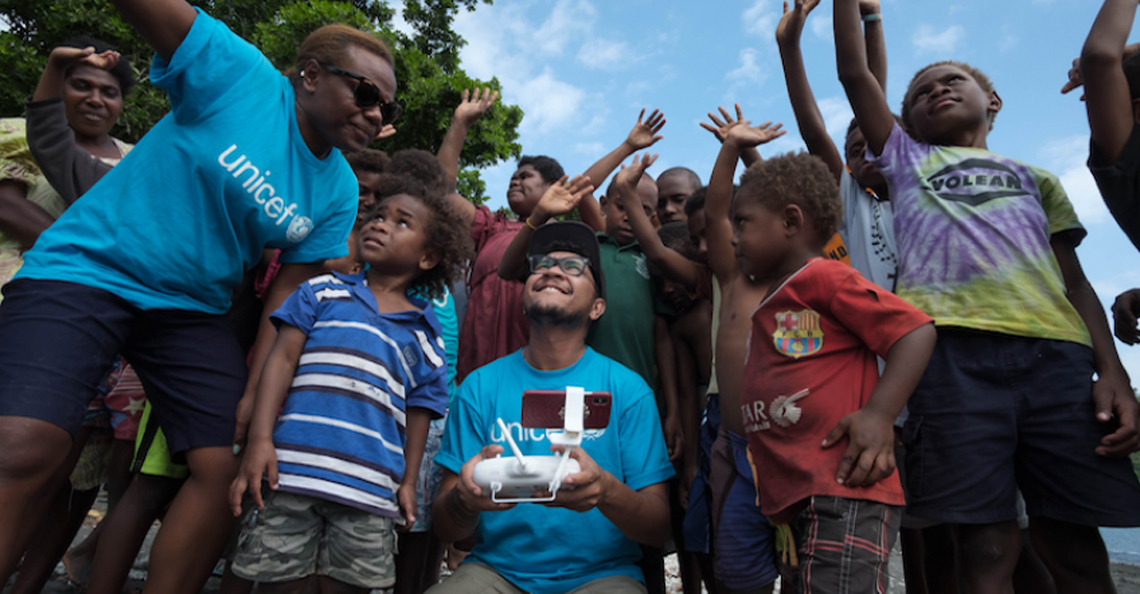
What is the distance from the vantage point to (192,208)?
217 cm

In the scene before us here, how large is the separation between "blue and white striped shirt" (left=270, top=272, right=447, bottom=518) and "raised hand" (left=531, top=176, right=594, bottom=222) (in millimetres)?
991

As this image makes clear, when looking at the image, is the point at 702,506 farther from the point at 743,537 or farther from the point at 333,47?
the point at 333,47

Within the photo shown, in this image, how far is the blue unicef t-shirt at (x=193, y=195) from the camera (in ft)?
6.79

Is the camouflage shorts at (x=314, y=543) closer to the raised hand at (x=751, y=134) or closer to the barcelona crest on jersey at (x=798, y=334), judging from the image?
the barcelona crest on jersey at (x=798, y=334)

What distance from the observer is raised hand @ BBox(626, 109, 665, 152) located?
425 cm

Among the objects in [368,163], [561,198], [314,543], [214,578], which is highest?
[368,163]

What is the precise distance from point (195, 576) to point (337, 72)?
1850 millimetres

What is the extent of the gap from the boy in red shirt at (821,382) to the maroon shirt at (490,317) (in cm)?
164

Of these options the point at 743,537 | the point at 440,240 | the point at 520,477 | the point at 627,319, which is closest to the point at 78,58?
the point at 440,240

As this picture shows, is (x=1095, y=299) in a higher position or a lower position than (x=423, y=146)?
lower

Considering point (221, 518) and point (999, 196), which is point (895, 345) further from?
point (221, 518)

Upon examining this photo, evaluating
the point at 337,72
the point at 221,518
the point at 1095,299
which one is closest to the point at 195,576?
the point at 221,518

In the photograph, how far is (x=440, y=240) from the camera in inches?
115

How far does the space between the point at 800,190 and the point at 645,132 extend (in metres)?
2.18
